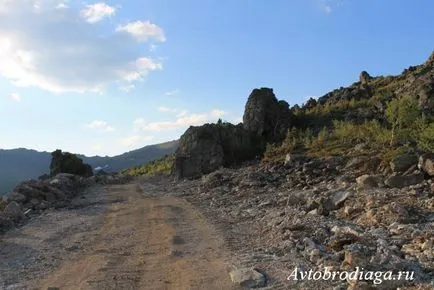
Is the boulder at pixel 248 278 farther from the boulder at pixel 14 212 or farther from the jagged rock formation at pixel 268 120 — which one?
the jagged rock formation at pixel 268 120

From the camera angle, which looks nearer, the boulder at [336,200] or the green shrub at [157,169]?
the boulder at [336,200]

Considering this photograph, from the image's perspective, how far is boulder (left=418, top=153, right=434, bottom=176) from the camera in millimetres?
16562

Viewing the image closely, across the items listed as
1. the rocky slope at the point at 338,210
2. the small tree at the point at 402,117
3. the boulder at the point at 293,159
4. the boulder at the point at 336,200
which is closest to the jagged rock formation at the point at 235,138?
the rocky slope at the point at 338,210

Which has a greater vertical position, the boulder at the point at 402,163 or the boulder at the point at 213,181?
the boulder at the point at 402,163

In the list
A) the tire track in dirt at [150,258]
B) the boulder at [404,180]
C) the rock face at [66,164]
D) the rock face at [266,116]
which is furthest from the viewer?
the rock face at [66,164]

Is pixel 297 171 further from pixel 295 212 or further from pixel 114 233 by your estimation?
pixel 114 233

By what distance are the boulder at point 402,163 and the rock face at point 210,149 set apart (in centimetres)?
2173

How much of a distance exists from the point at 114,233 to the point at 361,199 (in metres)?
7.95

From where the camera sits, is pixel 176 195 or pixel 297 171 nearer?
pixel 297 171

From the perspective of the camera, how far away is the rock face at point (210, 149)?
4012cm

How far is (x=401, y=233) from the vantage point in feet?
37.5

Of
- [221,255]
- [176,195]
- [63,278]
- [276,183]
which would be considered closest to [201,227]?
[221,255]

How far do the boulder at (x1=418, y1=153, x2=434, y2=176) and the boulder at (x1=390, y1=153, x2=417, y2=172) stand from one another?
2.75 feet

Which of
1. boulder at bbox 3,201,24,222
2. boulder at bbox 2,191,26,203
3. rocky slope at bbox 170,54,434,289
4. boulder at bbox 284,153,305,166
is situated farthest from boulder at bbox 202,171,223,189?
boulder at bbox 3,201,24,222
